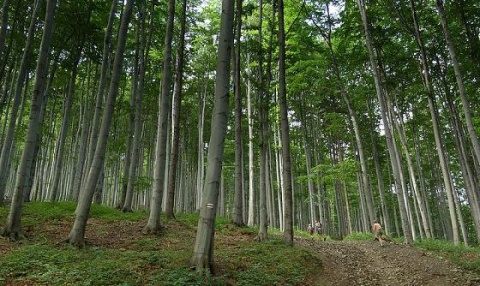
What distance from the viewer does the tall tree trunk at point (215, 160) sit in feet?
19.2

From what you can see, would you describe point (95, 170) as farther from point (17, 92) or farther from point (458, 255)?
point (458, 255)

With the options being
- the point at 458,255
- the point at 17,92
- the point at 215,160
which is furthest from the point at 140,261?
the point at 458,255

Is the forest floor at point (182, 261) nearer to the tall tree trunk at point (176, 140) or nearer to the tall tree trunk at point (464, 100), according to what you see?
the tall tree trunk at point (176, 140)

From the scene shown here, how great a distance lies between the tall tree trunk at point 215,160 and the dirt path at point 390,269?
3.06m

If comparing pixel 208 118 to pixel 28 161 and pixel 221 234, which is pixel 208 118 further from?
pixel 28 161

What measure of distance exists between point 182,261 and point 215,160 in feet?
6.86

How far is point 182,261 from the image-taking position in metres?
6.30

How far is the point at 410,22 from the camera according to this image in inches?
555

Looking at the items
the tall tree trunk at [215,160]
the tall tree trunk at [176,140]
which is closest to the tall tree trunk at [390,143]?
the tall tree trunk at [176,140]

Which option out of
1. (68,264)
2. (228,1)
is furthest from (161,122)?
(68,264)

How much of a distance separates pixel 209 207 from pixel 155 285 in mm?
1554

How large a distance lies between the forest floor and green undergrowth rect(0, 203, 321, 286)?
0.6 inches

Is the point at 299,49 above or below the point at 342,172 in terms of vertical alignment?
above

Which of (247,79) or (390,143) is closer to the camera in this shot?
(390,143)
